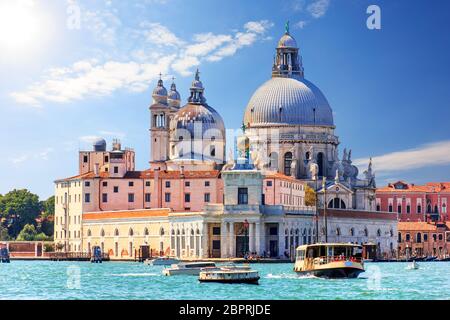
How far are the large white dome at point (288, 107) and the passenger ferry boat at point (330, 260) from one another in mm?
32809

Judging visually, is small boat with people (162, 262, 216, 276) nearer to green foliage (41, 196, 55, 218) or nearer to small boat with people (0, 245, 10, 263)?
small boat with people (0, 245, 10, 263)

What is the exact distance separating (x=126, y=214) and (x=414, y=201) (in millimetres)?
23475

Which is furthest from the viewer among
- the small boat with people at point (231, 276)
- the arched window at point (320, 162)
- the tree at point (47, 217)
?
the tree at point (47, 217)

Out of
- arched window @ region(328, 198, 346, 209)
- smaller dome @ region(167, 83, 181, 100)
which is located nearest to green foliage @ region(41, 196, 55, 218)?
smaller dome @ region(167, 83, 181, 100)

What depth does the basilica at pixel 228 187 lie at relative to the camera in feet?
170

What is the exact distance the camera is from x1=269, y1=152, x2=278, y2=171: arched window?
217 ft

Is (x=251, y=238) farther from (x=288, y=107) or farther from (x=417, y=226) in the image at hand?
(x=417, y=226)

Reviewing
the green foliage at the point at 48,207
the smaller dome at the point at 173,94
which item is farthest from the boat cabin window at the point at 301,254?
the green foliage at the point at 48,207

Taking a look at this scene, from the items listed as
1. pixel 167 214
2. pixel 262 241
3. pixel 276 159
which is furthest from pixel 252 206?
pixel 276 159

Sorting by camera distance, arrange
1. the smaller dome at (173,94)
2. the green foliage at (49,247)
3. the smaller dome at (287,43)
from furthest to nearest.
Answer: the smaller dome at (173,94), the smaller dome at (287,43), the green foliage at (49,247)

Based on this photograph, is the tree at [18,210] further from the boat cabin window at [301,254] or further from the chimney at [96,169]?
the boat cabin window at [301,254]

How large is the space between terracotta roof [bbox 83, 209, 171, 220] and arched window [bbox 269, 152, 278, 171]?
36.8ft
